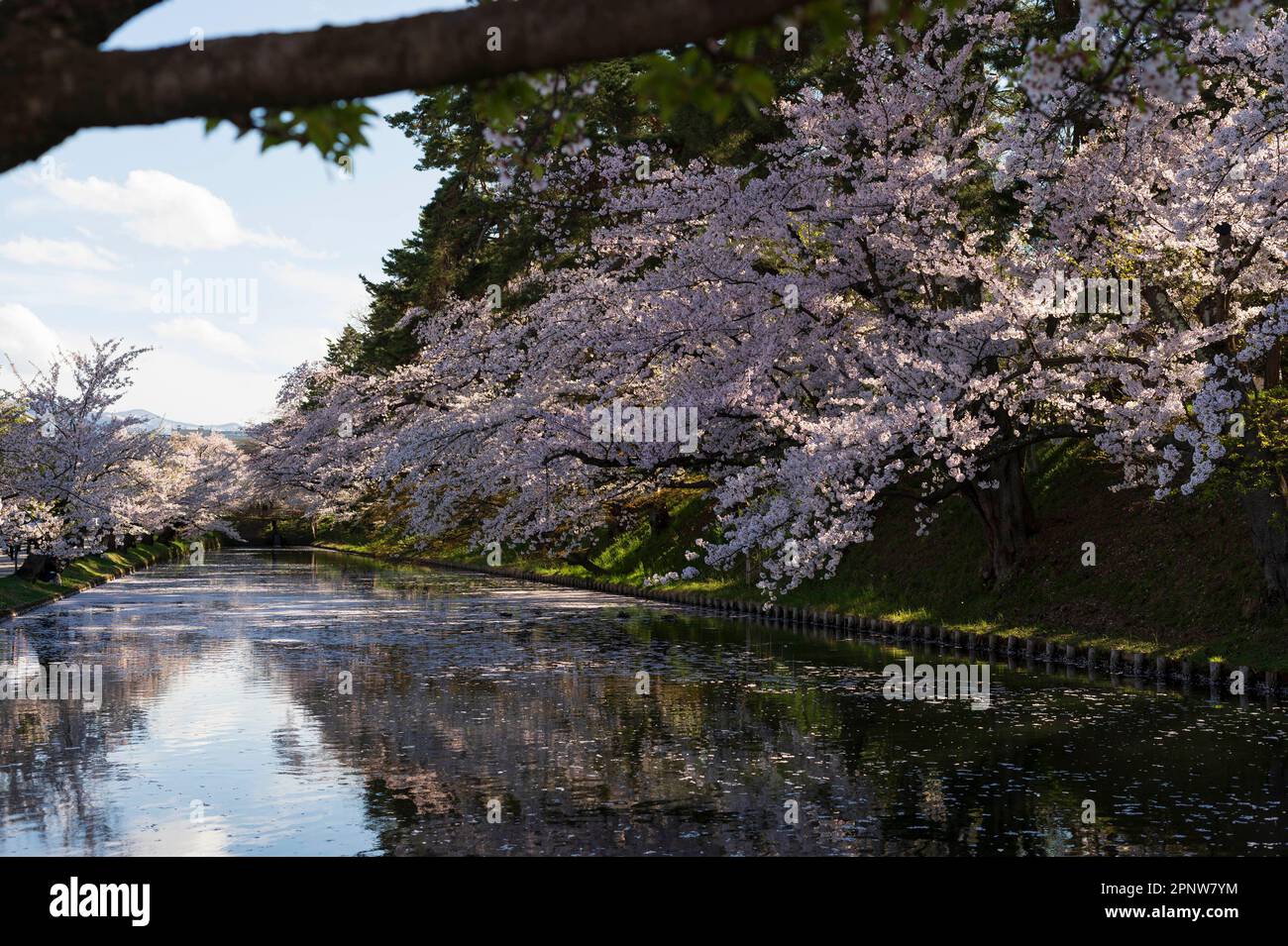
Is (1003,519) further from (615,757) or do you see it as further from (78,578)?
(78,578)

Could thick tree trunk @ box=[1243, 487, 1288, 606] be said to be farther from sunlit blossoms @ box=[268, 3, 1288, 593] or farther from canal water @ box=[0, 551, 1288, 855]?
canal water @ box=[0, 551, 1288, 855]

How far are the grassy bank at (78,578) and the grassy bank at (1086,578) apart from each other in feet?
59.3

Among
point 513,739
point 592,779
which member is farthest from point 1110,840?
point 513,739

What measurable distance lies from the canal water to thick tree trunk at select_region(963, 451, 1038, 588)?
11.3 ft

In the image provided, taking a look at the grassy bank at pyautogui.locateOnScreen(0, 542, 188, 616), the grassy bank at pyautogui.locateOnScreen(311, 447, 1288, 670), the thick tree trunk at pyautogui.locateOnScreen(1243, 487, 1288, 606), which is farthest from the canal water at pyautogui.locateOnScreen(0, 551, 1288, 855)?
the grassy bank at pyautogui.locateOnScreen(0, 542, 188, 616)

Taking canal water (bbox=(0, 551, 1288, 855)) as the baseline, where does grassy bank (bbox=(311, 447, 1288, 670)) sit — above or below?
above

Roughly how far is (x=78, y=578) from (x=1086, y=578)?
3634cm

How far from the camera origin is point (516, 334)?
35.5 metres

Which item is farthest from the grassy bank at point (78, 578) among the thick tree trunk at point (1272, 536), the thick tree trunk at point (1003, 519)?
the thick tree trunk at point (1272, 536)

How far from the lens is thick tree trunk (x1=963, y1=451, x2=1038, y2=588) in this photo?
1107 inches

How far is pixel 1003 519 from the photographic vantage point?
28.4 metres

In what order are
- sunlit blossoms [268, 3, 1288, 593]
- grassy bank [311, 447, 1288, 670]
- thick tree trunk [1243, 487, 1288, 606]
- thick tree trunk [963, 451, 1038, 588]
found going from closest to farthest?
sunlit blossoms [268, 3, 1288, 593], thick tree trunk [1243, 487, 1288, 606], grassy bank [311, 447, 1288, 670], thick tree trunk [963, 451, 1038, 588]

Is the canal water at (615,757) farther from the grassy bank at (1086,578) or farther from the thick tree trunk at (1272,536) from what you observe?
the thick tree trunk at (1272,536)
